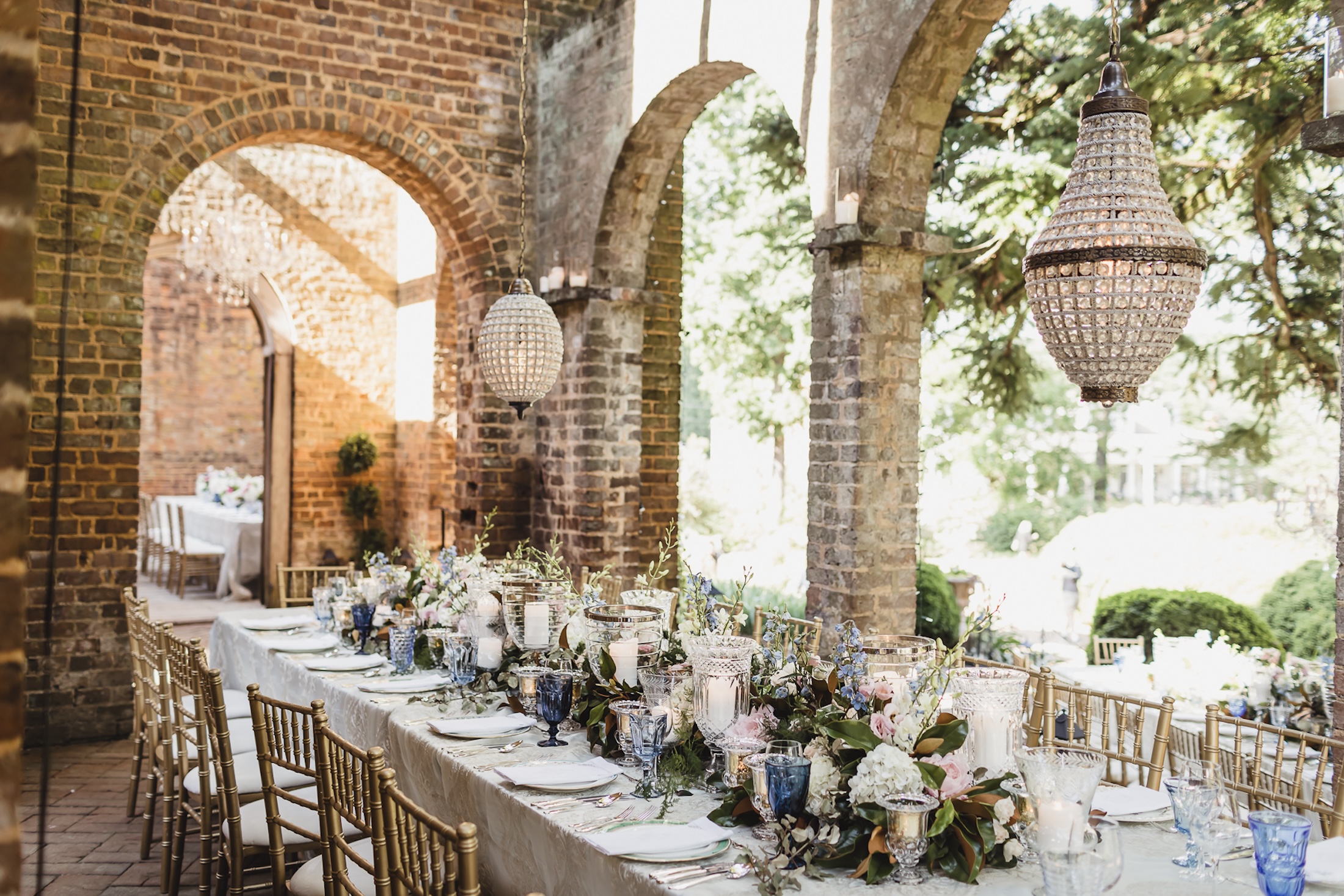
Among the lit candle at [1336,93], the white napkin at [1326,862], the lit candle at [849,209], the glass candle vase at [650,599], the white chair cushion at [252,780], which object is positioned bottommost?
the white chair cushion at [252,780]

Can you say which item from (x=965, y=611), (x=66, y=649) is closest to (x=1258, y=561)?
(x=965, y=611)

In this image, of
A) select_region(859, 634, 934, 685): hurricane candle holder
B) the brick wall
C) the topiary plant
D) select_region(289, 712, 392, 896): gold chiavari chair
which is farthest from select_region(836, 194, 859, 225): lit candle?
the brick wall

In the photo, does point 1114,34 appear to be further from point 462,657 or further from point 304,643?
point 304,643

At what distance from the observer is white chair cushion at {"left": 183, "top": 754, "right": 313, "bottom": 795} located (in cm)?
342

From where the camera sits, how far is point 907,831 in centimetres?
195

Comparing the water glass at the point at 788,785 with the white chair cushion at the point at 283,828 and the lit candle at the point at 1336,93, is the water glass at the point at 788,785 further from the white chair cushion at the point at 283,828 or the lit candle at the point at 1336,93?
the lit candle at the point at 1336,93

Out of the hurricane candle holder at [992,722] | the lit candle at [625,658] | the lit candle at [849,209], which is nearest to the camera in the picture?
the hurricane candle holder at [992,722]

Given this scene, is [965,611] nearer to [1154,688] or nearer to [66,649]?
[1154,688]

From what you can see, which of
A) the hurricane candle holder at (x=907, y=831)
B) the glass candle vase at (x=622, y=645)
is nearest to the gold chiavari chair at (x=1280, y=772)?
the hurricane candle holder at (x=907, y=831)

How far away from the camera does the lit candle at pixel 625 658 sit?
116 inches

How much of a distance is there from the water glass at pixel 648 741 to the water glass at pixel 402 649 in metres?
1.57

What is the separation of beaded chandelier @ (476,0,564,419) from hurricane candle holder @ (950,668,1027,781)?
2.93m

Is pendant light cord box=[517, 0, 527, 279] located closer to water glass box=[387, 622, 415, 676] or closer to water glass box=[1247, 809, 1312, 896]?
water glass box=[387, 622, 415, 676]

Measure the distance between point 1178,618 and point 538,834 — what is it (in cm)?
530
